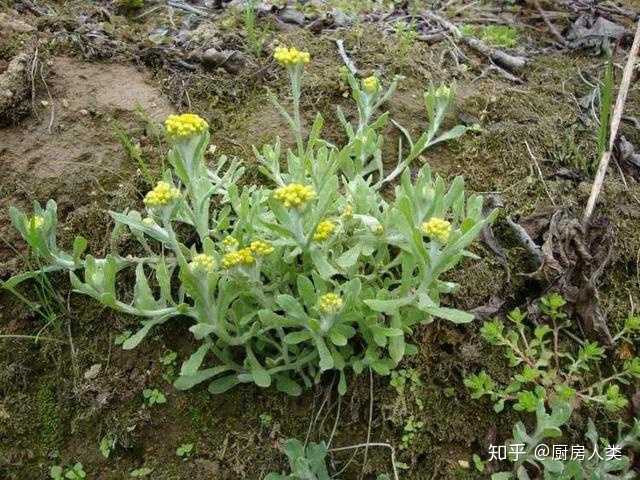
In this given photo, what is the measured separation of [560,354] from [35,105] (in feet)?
8.15

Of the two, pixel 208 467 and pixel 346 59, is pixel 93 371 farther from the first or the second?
pixel 346 59

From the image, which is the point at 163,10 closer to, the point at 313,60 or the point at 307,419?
the point at 313,60

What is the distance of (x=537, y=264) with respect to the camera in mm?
2529

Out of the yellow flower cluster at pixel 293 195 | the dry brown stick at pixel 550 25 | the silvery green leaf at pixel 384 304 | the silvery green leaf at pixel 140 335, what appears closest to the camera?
the yellow flower cluster at pixel 293 195

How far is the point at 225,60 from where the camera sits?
3.16m

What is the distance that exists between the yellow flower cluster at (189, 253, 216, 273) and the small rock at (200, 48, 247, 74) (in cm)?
154

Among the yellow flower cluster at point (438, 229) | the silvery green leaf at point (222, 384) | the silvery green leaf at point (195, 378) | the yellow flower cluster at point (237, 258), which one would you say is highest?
the yellow flower cluster at point (438, 229)

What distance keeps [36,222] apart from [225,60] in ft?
4.64

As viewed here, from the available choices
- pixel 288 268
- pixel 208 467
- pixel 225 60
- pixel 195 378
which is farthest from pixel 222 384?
pixel 225 60

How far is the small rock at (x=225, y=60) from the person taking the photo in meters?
3.16

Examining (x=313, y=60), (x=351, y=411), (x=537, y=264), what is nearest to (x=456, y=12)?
(x=313, y=60)

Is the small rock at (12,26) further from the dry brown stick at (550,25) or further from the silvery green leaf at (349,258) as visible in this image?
the dry brown stick at (550,25)

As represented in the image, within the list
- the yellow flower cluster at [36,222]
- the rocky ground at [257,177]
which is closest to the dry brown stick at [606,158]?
the rocky ground at [257,177]

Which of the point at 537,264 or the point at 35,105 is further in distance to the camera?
the point at 35,105
